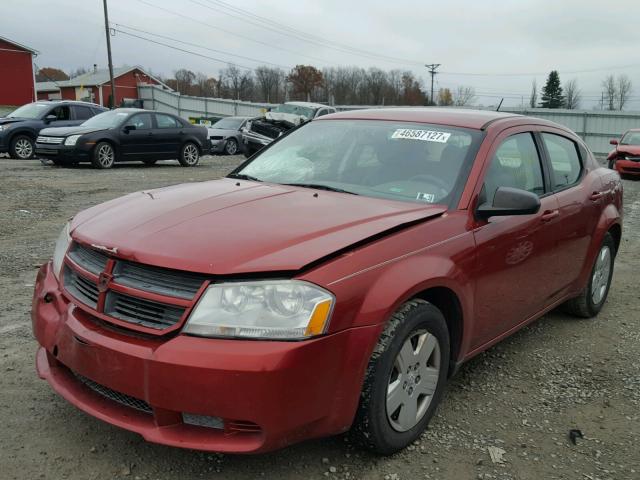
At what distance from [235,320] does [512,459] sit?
5.03 feet

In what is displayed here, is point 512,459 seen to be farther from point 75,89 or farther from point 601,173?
point 75,89

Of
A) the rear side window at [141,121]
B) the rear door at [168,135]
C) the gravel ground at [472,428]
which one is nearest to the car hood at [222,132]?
the rear door at [168,135]

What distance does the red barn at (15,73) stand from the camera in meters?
44.6

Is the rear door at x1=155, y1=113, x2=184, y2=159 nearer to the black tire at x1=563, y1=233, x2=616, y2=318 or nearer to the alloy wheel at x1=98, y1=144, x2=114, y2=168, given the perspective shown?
the alloy wheel at x1=98, y1=144, x2=114, y2=168

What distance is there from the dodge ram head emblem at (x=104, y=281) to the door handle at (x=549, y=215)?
259cm

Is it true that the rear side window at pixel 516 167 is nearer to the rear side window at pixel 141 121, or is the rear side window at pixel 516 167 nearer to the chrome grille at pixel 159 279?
the chrome grille at pixel 159 279

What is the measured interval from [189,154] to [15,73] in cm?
3592

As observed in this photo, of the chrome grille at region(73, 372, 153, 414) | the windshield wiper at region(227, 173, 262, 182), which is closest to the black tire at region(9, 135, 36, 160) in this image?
the windshield wiper at region(227, 173, 262, 182)

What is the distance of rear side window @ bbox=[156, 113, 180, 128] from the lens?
51.4 feet

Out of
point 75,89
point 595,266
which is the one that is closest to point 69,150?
point 595,266

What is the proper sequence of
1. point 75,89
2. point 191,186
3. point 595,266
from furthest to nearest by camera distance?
point 75,89
point 595,266
point 191,186

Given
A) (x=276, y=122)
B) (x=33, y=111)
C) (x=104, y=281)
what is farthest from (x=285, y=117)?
(x=104, y=281)

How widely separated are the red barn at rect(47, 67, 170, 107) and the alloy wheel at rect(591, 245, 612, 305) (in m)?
59.7

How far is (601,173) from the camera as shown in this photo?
16.0ft
